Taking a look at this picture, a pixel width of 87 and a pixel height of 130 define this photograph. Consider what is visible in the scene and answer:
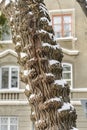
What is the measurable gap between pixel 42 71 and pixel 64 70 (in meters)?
16.0

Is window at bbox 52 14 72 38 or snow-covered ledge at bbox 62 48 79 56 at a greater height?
window at bbox 52 14 72 38

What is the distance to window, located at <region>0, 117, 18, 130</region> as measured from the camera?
724 inches

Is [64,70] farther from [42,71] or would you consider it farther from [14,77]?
[42,71]

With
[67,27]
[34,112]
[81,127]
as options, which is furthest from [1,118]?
[34,112]

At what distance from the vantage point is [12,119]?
18.5 meters

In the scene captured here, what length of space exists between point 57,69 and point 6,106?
16314 mm

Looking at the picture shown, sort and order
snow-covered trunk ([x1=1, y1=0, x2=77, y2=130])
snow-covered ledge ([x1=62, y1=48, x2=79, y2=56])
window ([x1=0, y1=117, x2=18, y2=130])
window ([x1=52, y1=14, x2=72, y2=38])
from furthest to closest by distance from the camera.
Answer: window ([x1=52, y1=14, x2=72, y2=38]), snow-covered ledge ([x1=62, y1=48, x2=79, y2=56]), window ([x1=0, y1=117, x2=18, y2=130]), snow-covered trunk ([x1=1, y1=0, x2=77, y2=130])

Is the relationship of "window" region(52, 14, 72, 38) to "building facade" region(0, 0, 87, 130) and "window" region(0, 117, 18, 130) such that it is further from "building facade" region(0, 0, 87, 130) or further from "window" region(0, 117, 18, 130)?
"window" region(0, 117, 18, 130)

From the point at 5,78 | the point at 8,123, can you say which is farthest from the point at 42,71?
the point at 5,78

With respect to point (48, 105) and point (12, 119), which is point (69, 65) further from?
point (48, 105)

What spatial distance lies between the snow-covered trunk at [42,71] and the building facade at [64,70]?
15352 mm

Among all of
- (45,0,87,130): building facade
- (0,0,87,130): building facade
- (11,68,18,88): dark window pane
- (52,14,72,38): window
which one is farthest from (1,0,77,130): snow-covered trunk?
(52,14,72,38): window

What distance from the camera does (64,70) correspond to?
18.8 metres

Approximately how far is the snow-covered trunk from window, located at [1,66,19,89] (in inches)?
633
